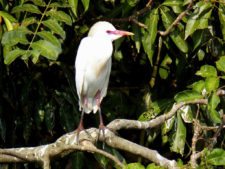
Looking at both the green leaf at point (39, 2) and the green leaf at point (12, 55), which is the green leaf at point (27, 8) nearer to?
the green leaf at point (39, 2)

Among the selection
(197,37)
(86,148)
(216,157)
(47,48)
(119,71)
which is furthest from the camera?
(119,71)

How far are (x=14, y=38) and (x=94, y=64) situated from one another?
0.88 m

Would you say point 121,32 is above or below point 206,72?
above

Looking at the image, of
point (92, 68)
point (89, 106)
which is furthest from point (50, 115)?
point (92, 68)

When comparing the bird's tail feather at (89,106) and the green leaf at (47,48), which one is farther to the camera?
the bird's tail feather at (89,106)

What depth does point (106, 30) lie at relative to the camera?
4.14 meters

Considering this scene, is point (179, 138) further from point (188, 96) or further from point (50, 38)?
point (50, 38)

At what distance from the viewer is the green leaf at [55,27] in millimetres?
3727

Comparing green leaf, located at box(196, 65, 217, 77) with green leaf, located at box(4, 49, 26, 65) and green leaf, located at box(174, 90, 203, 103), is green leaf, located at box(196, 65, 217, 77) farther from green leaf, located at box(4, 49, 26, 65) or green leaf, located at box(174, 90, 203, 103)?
green leaf, located at box(4, 49, 26, 65)

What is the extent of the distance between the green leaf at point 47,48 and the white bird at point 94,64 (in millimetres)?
606

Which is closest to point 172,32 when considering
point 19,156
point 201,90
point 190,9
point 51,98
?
point 190,9

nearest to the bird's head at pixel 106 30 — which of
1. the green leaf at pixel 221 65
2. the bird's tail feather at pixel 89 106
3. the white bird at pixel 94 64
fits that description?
the white bird at pixel 94 64

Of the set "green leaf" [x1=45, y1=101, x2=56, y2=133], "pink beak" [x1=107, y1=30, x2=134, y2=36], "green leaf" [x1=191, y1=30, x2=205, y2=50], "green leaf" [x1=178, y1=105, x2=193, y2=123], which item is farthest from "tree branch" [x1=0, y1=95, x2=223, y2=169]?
"green leaf" [x1=45, y1=101, x2=56, y2=133]

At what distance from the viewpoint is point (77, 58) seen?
4316 millimetres
